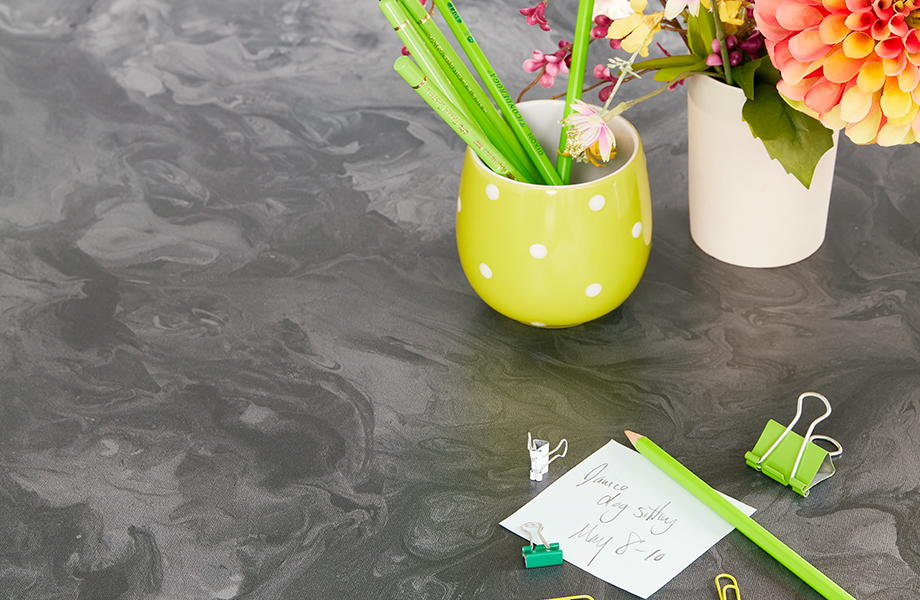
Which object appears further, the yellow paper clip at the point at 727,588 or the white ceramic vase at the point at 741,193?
the white ceramic vase at the point at 741,193

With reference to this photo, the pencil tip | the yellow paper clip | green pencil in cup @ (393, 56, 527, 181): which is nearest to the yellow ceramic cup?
green pencil in cup @ (393, 56, 527, 181)

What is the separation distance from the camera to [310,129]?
0.97 metres

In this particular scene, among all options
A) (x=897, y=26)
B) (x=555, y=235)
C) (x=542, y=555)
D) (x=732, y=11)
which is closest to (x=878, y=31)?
(x=897, y=26)

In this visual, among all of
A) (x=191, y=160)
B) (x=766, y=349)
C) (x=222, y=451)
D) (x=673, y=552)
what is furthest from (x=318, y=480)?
(x=191, y=160)

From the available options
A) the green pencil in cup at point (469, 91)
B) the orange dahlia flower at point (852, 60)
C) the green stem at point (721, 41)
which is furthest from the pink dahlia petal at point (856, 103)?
the green pencil in cup at point (469, 91)

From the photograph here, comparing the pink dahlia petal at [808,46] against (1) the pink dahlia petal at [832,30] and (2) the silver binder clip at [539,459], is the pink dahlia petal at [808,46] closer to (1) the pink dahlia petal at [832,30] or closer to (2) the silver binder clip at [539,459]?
(1) the pink dahlia petal at [832,30]

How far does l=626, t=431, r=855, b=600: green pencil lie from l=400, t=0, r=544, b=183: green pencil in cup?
0.21 meters

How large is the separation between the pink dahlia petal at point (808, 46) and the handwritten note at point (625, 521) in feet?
0.89

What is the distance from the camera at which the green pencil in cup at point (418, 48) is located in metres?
0.56

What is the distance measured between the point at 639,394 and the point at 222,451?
11.7 inches

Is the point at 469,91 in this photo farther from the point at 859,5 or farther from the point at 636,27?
the point at 859,5

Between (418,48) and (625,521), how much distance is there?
0.33 meters

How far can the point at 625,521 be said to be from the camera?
56 cm

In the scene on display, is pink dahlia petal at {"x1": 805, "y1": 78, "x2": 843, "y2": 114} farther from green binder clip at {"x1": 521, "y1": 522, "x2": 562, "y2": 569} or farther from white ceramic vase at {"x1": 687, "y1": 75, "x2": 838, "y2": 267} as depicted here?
green binder clip at {"x1": 521, "y1": 522, "x2": 562, "y2": 569}
